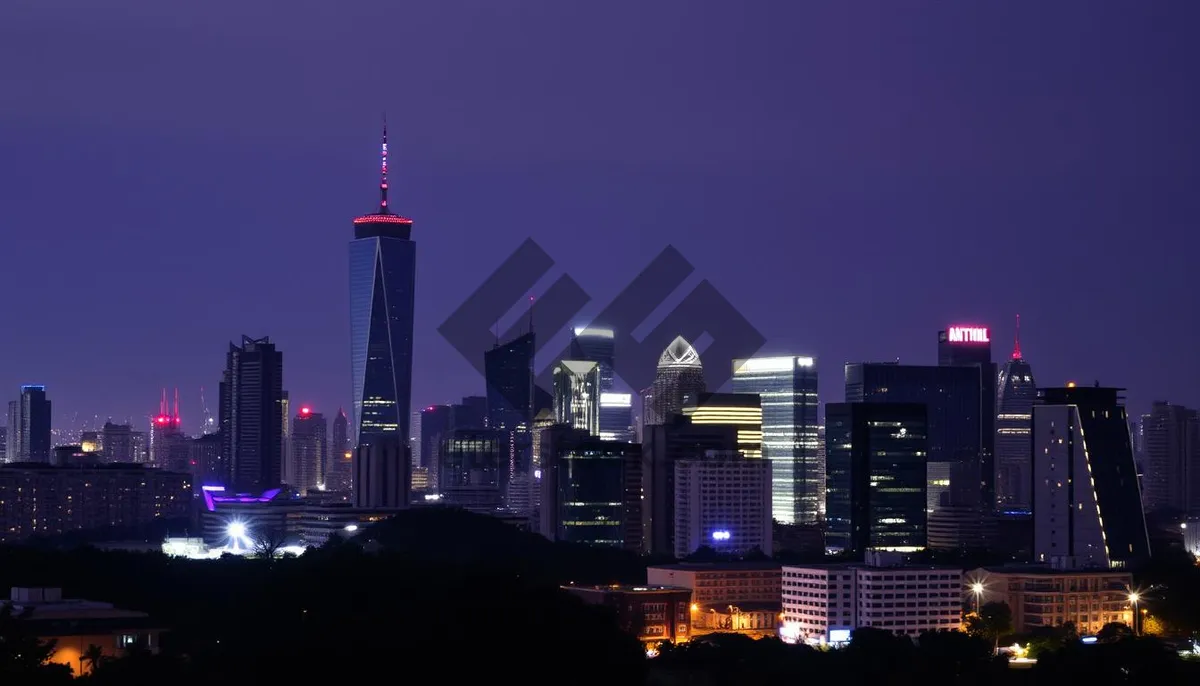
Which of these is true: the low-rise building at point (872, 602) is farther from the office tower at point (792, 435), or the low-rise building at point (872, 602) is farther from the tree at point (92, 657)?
the office tower at point (792, 435)

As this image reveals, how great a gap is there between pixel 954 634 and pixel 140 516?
7018 cm

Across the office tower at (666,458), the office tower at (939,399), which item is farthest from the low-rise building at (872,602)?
the office tower at (939,399)

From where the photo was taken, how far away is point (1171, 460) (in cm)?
12825

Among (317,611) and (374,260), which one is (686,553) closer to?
(374,260)

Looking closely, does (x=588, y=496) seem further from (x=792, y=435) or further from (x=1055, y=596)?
(x=1055, y=596)

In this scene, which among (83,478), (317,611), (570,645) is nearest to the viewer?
(570,645)

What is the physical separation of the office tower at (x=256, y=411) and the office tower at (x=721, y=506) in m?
43.5

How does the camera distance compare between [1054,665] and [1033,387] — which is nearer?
[1054,665]

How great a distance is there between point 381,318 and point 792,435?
2404 centimetres

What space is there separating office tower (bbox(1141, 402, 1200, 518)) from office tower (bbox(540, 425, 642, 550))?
162 ft

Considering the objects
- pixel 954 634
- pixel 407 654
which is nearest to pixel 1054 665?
pixel 954 634

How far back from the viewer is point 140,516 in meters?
112

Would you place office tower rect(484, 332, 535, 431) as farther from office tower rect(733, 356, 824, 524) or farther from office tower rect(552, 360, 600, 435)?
office tower rect(733, 356, 824, 524)

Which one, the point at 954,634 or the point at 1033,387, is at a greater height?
the point at 1033,387
